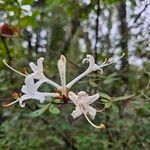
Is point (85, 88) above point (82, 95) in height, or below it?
below

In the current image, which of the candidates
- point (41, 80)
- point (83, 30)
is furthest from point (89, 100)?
point (83, 30)

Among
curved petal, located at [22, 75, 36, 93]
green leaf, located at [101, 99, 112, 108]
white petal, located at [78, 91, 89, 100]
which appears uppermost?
curved petal, located at [22, 75, 36, 93]

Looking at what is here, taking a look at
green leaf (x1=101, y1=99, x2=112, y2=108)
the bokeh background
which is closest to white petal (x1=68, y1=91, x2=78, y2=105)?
A: green leaf (x1=101, y1=99, x2=112, y2=108)

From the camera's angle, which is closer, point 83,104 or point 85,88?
point 83,104

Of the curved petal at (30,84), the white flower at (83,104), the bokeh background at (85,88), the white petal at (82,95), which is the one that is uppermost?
the curved petal at (30,84)

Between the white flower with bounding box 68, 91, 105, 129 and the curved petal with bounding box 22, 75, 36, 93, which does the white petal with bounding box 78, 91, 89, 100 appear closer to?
the white flower with bounding box 68, 91, 105, 129

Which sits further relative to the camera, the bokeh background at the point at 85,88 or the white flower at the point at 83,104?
the bokeh background at the point at 85,88

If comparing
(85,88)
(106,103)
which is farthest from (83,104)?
(85,88)

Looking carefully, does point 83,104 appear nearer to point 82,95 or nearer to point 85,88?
point 82,95

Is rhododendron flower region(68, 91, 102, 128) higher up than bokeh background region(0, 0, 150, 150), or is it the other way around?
rhododendron flower region(68, 91, 102, 128)

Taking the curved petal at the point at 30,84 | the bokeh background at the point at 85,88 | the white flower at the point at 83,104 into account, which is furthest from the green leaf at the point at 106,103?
the bokeh background at the point at 85,88

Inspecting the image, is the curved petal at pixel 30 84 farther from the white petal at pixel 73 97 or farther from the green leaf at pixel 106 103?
the green leaf at pixel 106 103

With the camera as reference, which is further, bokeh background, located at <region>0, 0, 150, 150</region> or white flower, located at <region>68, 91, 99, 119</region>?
bokeh background, located at <region>0, 0, 150, 150</region>
